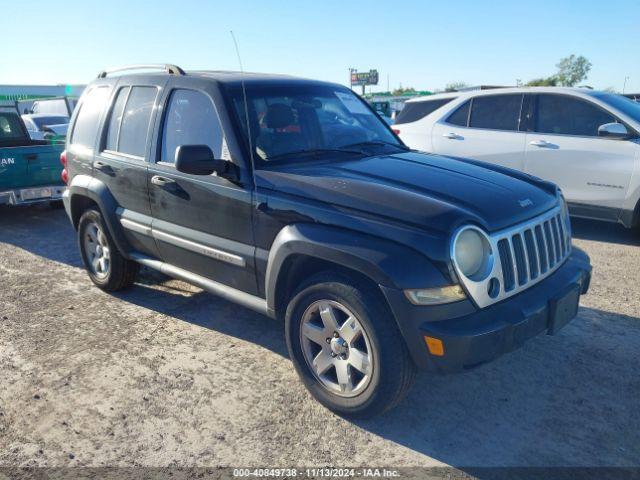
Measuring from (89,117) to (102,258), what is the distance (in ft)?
4.28

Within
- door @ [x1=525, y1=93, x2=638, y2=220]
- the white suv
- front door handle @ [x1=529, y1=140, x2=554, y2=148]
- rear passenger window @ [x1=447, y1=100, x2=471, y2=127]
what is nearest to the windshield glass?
the white suv

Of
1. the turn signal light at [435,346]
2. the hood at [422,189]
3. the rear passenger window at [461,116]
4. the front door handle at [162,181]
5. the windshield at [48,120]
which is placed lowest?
the turn signal light at [435,346]

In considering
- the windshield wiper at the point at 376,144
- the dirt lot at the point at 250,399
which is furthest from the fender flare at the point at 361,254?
the windshield wiper at the point at 376,144

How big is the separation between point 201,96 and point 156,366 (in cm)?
190

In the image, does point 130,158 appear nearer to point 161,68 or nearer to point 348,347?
point 161,68

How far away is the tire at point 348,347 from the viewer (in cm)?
276

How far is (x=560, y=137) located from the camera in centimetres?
669

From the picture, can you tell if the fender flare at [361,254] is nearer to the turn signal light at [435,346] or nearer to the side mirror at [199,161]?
the turn signal light at [435,346]

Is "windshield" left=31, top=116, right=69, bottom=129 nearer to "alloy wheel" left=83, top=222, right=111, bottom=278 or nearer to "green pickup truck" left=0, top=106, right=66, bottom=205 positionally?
"green pickup truck" left=0, top=106, right=66, bottom=205

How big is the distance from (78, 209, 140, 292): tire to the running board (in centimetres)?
37

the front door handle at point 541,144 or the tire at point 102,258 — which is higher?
the front door handle at point 541,144

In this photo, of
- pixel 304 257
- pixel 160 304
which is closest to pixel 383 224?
pixel 304 257

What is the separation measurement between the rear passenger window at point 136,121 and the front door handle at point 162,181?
32cm

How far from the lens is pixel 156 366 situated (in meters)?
3.71
